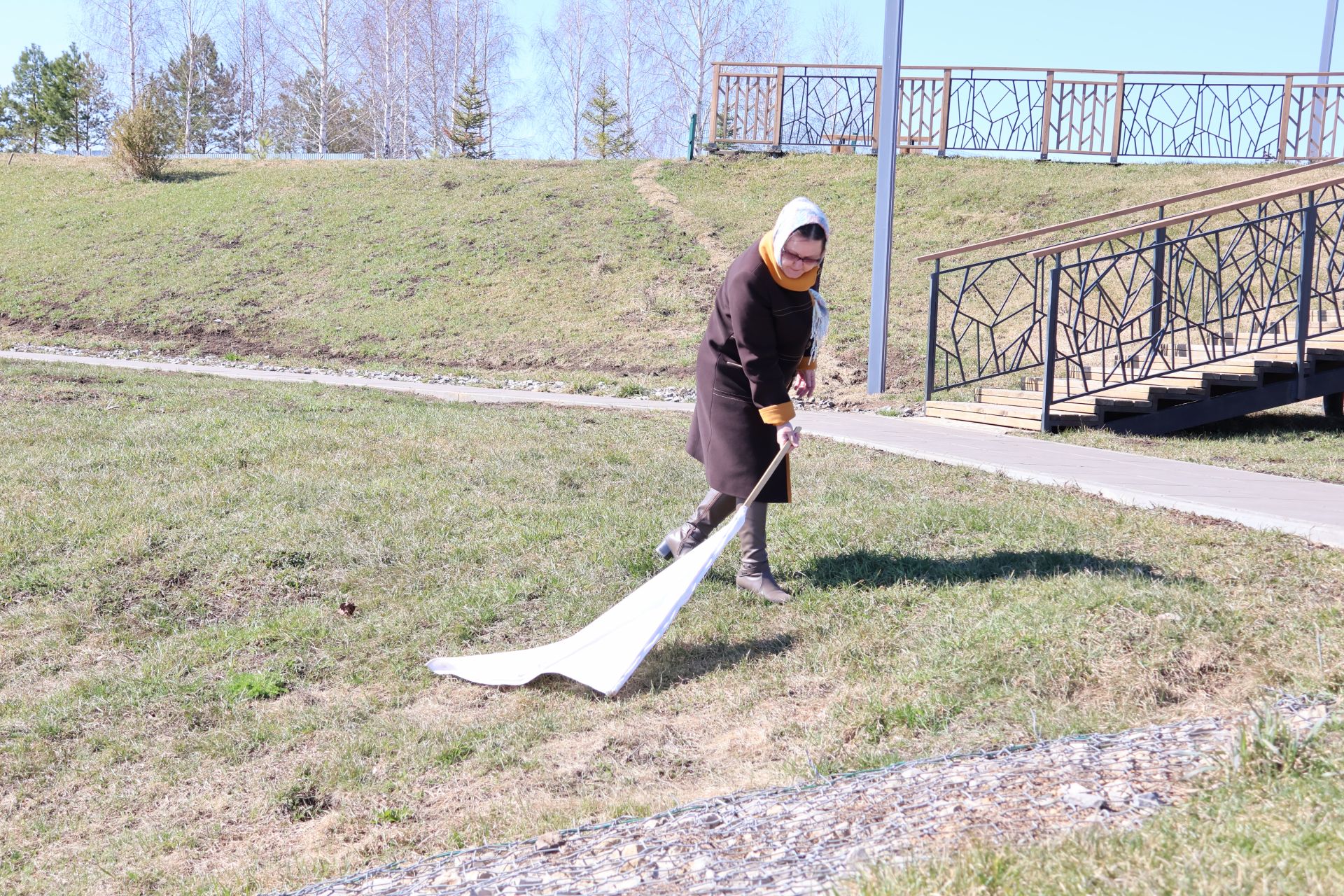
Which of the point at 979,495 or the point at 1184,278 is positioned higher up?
the point at 1184,278

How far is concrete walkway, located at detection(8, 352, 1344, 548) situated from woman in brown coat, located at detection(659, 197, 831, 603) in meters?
2.41

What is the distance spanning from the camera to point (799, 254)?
4.38 metres

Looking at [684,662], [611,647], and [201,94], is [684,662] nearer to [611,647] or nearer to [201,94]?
[611,647]

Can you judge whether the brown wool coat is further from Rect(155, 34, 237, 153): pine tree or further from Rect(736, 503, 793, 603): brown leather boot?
Rect(155, 34, 237, 153): pine tree

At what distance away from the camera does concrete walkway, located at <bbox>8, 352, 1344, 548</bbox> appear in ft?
18.6

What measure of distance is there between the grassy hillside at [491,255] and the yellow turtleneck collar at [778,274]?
25.6ft

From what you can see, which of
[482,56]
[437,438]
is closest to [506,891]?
[437,438]

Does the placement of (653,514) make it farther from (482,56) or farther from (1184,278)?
(482,56)

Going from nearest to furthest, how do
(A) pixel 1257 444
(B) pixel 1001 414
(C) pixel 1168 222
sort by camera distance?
(A) pixel 1257 444 → (C) pixel 1168 222 → (B) pixel 1001 414

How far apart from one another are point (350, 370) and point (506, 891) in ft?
46.1

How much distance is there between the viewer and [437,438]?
26.8 feet

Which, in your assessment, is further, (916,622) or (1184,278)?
(1184,278)

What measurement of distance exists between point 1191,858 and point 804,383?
296 centimetres

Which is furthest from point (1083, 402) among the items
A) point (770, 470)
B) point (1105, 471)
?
point (770, 470)
